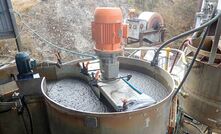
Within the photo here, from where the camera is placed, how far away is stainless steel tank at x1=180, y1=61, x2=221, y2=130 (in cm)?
172

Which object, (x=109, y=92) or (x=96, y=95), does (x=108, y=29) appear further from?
(x=96, y=95)

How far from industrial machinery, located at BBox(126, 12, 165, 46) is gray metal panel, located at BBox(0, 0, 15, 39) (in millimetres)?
2745

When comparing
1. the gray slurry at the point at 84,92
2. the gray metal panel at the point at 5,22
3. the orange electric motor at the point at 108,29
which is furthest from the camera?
the gray metal panel at the point at 5,22

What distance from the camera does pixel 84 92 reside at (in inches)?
62.0

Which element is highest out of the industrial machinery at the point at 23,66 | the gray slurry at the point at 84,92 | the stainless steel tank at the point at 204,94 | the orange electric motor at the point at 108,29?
the orange electric motor at the point at 108,29

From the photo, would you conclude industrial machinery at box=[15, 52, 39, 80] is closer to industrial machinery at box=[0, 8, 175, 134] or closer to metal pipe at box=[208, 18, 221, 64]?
industrial machinery at box=[0, 8, 175, 134]

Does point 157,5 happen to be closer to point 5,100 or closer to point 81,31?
point 81,31

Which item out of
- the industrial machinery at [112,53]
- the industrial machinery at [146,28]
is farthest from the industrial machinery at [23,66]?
the industrial machinery at [146,28]

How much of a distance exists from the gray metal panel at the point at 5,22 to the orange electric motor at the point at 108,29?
2054 mm

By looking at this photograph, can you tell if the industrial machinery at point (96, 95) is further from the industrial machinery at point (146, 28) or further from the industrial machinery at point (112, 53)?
the industrial machinery at point (146, 28)

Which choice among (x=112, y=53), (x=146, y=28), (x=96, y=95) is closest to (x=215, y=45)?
(x=112, y=53)

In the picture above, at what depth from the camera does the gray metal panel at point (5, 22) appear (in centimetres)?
280

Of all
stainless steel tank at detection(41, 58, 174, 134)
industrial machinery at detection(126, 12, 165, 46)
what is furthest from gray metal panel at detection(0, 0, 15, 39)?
industrial machinery at detection(126, 12, 165, 46)

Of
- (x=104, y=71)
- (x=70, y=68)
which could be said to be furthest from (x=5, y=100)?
(x=104, y=71)
